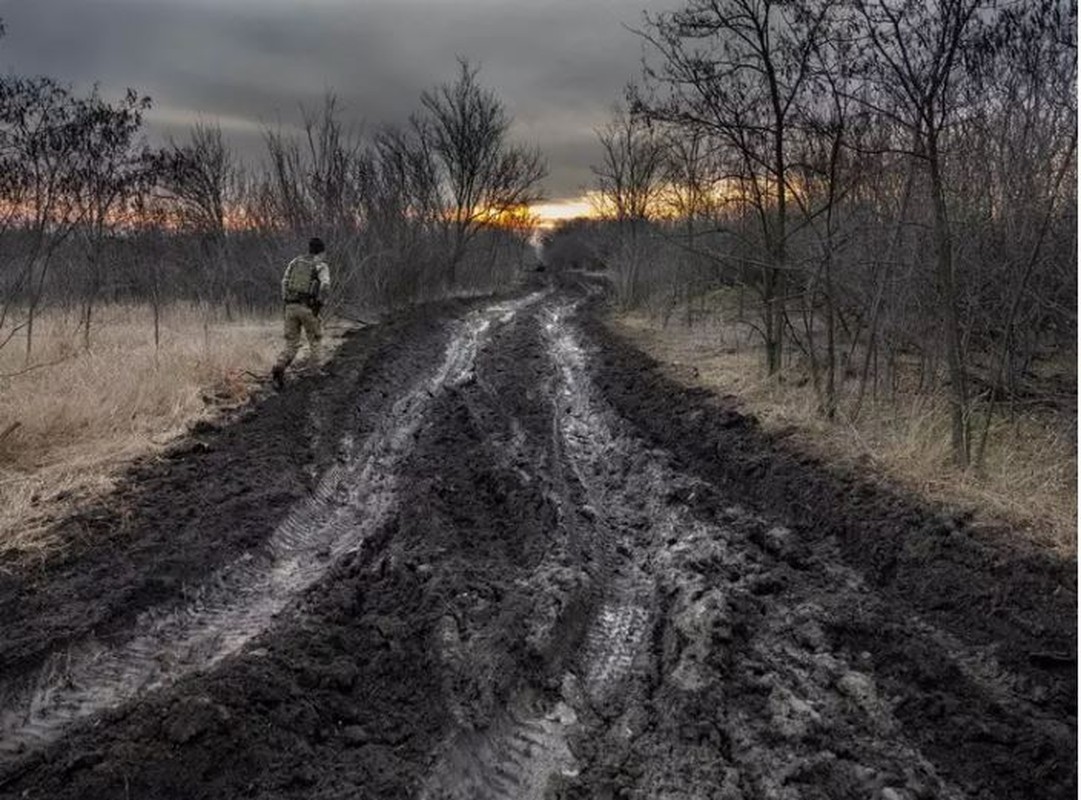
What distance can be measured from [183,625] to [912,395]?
8229mm

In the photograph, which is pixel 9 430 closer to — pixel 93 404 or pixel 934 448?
pixel 93 404

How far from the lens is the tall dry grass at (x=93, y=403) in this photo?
570 cm

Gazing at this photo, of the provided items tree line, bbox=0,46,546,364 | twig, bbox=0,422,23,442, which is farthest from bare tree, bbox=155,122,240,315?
twig, bbox=0,422,23,442

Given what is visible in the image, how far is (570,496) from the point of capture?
6.39m

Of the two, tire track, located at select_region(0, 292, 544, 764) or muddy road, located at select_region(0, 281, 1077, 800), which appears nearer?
muddy road, located at select_region(0, 281, 1077, 800)

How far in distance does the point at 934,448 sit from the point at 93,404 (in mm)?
8354

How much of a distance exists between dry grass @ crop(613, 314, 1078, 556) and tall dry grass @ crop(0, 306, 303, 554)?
6.40 metres

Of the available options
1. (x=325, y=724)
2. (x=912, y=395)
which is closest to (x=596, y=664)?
(x=325, y=724)

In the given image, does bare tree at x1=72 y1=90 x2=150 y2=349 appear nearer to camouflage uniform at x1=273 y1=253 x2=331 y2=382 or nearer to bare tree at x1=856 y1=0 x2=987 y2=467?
camouflage uniform at x1=273 y1=253 x2=331 y2=382

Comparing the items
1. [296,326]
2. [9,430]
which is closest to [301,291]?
[296,326]

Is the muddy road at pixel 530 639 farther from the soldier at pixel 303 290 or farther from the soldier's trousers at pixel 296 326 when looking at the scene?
the soldier at pixel 303 290

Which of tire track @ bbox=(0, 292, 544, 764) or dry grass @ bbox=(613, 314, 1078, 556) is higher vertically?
dry grass @ bbox=(613, 314, 1078, 556)

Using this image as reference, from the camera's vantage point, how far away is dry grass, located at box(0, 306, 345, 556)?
5.66m

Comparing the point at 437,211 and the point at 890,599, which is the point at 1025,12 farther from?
the point at 437,211
